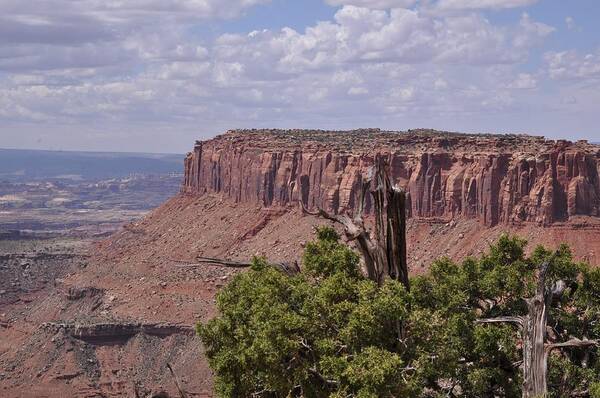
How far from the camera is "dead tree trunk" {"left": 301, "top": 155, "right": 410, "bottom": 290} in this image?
27.8 meters

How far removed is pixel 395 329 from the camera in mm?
26812

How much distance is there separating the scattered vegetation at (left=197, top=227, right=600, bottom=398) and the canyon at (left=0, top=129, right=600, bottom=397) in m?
37.7

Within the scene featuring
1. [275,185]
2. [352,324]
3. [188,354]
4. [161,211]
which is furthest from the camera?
[161,211]

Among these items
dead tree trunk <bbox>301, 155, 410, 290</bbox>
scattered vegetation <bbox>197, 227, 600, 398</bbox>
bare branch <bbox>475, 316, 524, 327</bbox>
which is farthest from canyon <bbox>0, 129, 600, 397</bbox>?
dead tree trunk <bbox>301, 155, 410, 290</bbox>

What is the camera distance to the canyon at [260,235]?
82.2m

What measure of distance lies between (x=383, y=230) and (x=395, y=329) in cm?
291

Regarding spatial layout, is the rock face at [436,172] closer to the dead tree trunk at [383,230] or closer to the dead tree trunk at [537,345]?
the dead tree trunk at [537,345]

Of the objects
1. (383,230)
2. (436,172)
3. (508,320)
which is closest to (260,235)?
(436,172)

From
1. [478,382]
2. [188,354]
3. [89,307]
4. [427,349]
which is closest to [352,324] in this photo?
[427,349]

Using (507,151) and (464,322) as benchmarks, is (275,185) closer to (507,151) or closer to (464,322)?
(507,151)

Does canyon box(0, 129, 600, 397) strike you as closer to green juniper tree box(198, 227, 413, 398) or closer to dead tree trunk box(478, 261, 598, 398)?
green juniper tree box(198, 227, 413, 398)

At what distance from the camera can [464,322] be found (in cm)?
3084

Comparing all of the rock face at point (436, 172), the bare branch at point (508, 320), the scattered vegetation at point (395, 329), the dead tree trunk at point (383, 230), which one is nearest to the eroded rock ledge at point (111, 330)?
the rock face at point (436, 172)

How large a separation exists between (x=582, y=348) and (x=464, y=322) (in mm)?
4349
